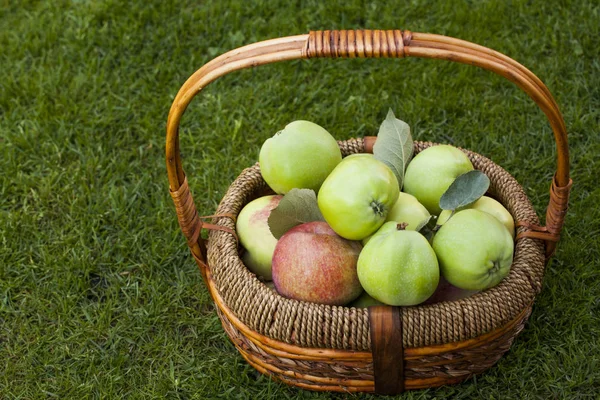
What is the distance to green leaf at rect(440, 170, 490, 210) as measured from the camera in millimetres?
1895

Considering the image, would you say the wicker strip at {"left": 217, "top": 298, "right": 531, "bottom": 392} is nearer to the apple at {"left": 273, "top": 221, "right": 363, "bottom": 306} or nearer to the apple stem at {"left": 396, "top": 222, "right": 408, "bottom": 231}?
the apple at {"left": 273, "top": 221, "right": 363, "bottom": 306}

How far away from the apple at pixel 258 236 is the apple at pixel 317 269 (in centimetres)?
13

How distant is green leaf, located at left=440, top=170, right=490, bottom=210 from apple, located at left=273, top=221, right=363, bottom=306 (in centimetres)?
28

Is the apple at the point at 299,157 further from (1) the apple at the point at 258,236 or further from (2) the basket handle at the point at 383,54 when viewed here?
(2) the basket handle at the point at 383,54

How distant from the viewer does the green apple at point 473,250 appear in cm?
177

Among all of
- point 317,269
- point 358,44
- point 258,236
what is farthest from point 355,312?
point 358,44

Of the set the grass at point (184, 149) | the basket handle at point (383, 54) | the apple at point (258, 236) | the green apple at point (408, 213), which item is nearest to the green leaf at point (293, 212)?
the apple at point (258, 236)

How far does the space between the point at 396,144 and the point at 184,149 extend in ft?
3.65

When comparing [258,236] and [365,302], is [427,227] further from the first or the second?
[258,236]

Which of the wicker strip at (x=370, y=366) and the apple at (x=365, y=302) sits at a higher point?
the apple at (x=365, y=302)

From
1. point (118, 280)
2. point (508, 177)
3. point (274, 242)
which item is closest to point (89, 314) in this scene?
point (118, 280)

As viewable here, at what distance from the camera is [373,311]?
5.77 feet

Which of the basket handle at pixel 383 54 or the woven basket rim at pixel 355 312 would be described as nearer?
the basket handle at pixel 383 54

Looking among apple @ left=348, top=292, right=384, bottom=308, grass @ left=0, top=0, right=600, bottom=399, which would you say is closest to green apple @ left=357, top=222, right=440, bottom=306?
apple @ left=348, top=292, right=384, bottom=308
